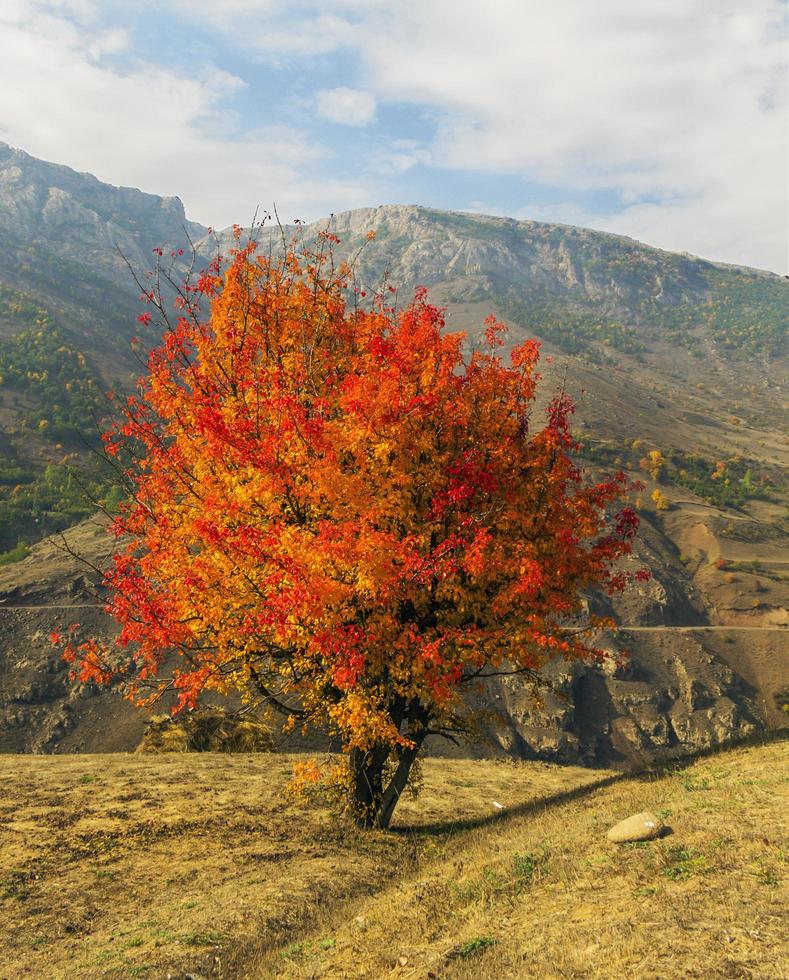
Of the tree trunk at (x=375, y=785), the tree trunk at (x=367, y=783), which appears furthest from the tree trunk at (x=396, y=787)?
the tree trunk at (x=367, y=783)

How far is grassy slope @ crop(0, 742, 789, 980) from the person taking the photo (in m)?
7.05

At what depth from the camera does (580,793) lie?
1672 cm

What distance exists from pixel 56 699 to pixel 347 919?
50735 millimetres

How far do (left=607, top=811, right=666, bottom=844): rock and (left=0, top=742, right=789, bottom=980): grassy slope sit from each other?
1.00ft

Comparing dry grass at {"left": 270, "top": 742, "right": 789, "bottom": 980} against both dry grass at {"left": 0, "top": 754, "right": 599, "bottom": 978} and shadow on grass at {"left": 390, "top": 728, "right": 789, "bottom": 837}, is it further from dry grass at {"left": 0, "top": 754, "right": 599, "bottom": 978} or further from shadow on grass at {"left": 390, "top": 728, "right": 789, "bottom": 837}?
shadow on grass at {"left": 390, "top": 728, "right": 789, "bottom": 837}

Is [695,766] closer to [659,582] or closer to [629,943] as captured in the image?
[629,943]

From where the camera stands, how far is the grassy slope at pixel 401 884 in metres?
7.05

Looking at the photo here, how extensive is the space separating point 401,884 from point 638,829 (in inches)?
178

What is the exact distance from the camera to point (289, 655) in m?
13.8

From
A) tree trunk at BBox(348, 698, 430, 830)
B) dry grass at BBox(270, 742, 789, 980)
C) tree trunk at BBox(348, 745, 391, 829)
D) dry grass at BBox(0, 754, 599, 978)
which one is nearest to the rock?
dry grass at BBox(270, 742, 789, 980)

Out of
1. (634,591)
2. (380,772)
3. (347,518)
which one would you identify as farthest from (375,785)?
(634,591)

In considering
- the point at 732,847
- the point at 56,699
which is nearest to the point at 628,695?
the point at 56,699

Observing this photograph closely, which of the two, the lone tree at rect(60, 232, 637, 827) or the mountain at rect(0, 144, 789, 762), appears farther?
the mountain at rect(0, 144, 789, 762)

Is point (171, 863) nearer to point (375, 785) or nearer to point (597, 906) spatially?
point (375, 785)
